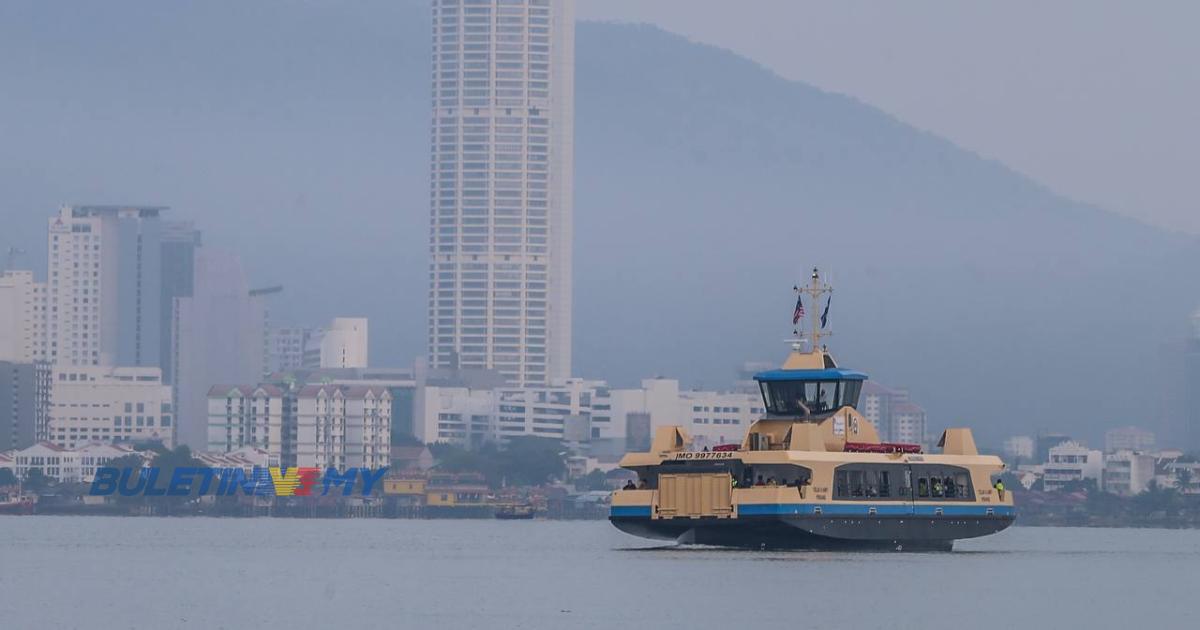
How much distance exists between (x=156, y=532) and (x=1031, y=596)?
9012cm

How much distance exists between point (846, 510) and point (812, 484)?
197 cm

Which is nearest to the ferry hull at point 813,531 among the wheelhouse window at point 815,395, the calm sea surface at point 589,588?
the calm sea surface at point 589,588

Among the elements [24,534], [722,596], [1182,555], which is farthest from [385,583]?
[24,534]

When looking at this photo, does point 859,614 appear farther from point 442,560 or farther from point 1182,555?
point 1182,555

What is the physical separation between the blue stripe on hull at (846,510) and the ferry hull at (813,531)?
0.20 m

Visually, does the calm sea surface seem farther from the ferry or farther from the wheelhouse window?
the wheelhouse window

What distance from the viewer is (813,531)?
104 metres

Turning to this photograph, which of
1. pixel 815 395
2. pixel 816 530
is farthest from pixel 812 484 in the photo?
pixel 815 395

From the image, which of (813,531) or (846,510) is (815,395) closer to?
(846,510)

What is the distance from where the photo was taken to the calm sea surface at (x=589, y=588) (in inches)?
3000

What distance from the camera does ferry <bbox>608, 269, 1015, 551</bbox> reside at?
10488 centimetres

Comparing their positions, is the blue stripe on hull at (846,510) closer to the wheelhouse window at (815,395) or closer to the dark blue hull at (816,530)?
the dark blue hull at (816,530)

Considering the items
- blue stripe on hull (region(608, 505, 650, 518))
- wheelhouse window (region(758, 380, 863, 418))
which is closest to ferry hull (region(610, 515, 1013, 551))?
blue stripe on hull (region(608, 505, 650, 518))

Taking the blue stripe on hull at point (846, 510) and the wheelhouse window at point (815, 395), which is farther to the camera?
the wheelhouse window at point (815, 395)
